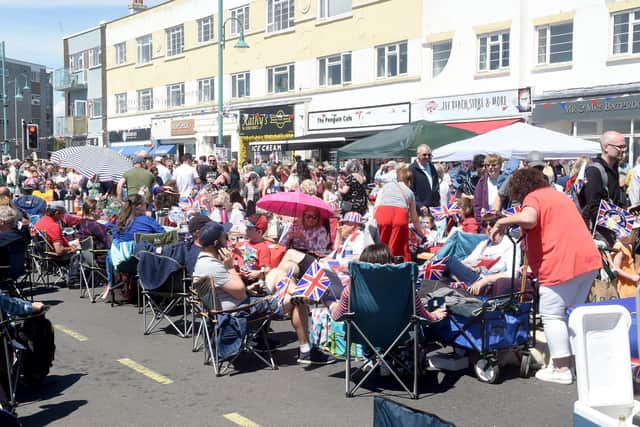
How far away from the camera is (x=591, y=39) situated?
19719 mm

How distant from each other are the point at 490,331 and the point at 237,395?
2111 mm

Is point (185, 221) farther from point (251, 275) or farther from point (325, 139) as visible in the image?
point (325, 139)

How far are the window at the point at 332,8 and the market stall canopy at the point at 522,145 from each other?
17557 mm

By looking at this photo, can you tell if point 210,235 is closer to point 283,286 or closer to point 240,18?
point 283,286

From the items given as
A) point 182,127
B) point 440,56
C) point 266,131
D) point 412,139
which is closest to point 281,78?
point 266,131

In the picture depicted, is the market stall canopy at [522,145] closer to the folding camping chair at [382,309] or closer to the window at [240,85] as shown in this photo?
the folding camping chair at [382,309]

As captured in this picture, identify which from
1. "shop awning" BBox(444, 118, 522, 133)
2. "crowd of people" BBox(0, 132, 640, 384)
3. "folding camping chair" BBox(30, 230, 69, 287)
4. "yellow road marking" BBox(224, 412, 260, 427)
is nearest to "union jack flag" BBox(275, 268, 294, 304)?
"crowd of people" BBox(0, 132, 640, 384)

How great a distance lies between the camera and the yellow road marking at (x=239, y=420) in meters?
4.89

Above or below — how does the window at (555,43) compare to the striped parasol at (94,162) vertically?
above

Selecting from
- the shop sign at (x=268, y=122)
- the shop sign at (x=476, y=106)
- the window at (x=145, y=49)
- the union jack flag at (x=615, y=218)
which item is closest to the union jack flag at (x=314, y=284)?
the union jack flag at (x=615, y=218)

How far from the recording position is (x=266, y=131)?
3178cm

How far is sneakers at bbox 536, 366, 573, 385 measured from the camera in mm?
5680

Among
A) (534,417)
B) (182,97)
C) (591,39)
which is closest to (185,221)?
(534,417)

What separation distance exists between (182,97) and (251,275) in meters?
32.1
